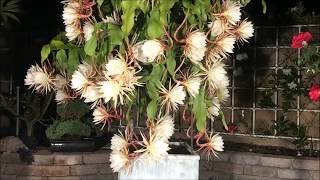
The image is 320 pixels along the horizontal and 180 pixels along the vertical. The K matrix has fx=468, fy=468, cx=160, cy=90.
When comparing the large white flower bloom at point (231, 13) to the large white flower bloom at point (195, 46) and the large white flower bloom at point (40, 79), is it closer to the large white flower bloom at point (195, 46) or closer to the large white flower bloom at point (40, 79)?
the large white flower bloom at point (195, 46)

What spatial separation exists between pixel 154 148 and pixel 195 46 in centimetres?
38

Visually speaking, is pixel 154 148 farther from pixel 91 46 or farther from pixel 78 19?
pixel 78 19

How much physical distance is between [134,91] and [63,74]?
1.19 feet

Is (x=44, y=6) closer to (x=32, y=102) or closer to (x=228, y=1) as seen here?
(x=32, y=102)

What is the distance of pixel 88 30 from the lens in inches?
66.7

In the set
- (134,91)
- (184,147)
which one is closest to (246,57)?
(184,147)

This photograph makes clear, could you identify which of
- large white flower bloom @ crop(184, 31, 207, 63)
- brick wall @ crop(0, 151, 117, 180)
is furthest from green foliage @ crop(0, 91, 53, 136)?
large white flower bloom @ crop(184, 31, 207, 63)

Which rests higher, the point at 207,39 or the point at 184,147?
the point at 207,39

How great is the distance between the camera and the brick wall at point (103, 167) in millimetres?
4254

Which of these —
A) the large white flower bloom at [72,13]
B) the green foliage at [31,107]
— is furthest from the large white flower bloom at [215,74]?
the green foliage at [31,107]

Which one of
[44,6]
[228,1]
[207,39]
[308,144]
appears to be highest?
[44,6]

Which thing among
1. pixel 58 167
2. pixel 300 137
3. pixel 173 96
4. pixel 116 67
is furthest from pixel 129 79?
pixel 300 137

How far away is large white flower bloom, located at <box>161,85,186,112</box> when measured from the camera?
1.59m

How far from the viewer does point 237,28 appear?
1.77 metres
